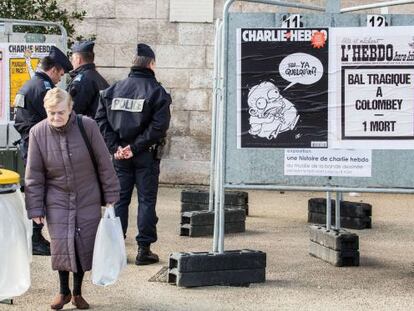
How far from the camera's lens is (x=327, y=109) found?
768cm

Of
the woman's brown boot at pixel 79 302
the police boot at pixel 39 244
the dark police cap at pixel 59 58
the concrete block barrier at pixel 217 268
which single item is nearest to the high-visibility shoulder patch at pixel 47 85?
the dark police cap at pixel 59 58

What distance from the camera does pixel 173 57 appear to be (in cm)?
1479

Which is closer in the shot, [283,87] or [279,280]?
[283,87]

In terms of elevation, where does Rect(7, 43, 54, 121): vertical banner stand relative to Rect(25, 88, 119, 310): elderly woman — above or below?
above

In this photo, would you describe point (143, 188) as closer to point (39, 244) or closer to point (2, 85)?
point (39, 244)

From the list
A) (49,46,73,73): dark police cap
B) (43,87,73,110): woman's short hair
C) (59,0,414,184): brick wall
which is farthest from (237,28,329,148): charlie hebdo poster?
(59,0,414,184): brick wall

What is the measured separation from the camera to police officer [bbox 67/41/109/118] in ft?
29.4

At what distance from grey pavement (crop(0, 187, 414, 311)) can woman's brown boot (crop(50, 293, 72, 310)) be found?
0.09 m

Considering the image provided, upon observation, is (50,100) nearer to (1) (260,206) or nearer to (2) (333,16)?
(2) (333,16)

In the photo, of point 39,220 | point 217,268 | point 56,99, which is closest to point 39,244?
point 217,268

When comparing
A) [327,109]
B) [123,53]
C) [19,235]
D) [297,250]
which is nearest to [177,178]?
[123,53]

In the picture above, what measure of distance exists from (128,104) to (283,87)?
1.45m

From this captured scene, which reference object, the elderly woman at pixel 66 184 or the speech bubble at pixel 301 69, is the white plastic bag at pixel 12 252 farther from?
the speech bubble at pixel 301 69

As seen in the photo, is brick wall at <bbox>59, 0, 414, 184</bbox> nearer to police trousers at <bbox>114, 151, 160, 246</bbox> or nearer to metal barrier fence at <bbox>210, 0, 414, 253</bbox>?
police trousers at <bbox>114, 151, 160, 246</bbox>
